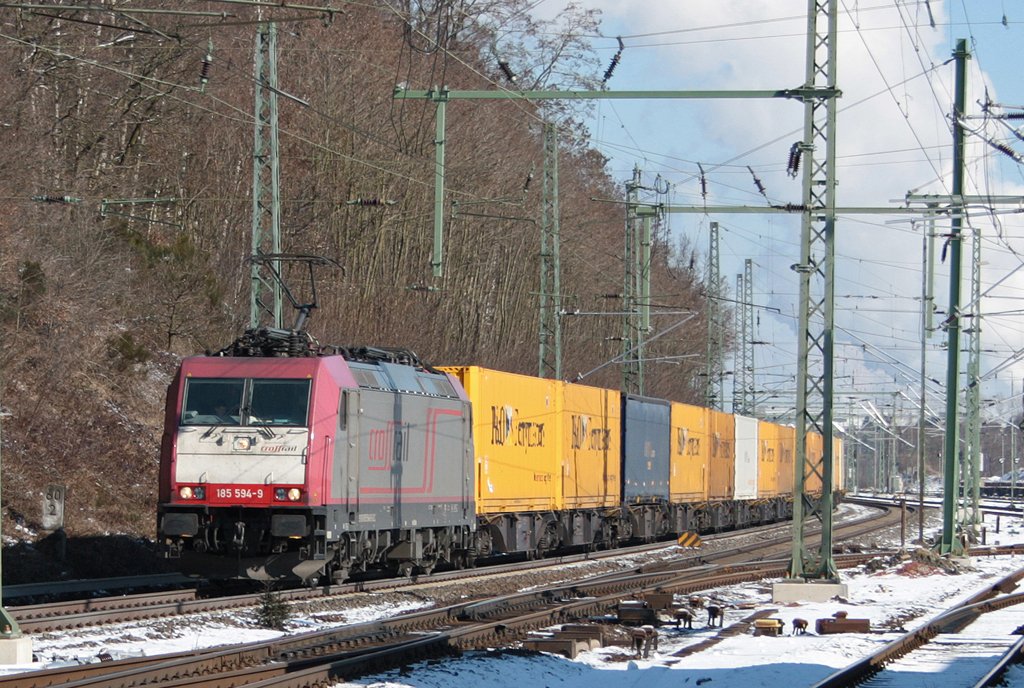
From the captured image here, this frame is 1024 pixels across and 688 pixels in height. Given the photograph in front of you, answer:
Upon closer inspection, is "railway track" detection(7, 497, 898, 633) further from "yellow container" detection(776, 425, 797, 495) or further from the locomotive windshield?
"yellow container" detection(776, 425, 797, 495)

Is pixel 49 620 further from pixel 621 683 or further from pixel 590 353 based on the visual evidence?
pixel 590 353

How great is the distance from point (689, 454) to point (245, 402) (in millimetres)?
22550

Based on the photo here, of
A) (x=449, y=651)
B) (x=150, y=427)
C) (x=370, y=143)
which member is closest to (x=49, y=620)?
(x=449, y=651)

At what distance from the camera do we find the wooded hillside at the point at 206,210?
27.8 meters

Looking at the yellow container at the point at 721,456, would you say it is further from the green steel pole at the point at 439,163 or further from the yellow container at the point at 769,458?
the green steel pole at the point at 439,163

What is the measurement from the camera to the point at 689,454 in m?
40.5

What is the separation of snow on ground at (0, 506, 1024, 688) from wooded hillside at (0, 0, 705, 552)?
730cm

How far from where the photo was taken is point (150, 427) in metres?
30.9

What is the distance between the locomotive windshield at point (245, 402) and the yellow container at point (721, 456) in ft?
82.5

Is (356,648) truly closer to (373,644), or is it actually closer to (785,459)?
(373,644)

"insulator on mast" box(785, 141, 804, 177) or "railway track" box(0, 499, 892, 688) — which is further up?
"insulator on mast" box(785, 141, 804, 177)

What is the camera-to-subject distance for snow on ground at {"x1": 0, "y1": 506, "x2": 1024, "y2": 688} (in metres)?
13.8

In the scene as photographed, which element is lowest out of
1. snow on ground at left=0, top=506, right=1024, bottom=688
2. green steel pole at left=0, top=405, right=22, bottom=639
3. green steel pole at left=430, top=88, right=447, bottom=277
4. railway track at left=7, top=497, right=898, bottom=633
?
snow on ground at left=0, top=506, right=1024, bottom=688

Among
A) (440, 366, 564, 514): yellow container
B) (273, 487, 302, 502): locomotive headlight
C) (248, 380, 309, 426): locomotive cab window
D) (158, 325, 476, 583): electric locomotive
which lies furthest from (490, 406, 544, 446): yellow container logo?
(273, 487, 302, 502): locomotive headlight
